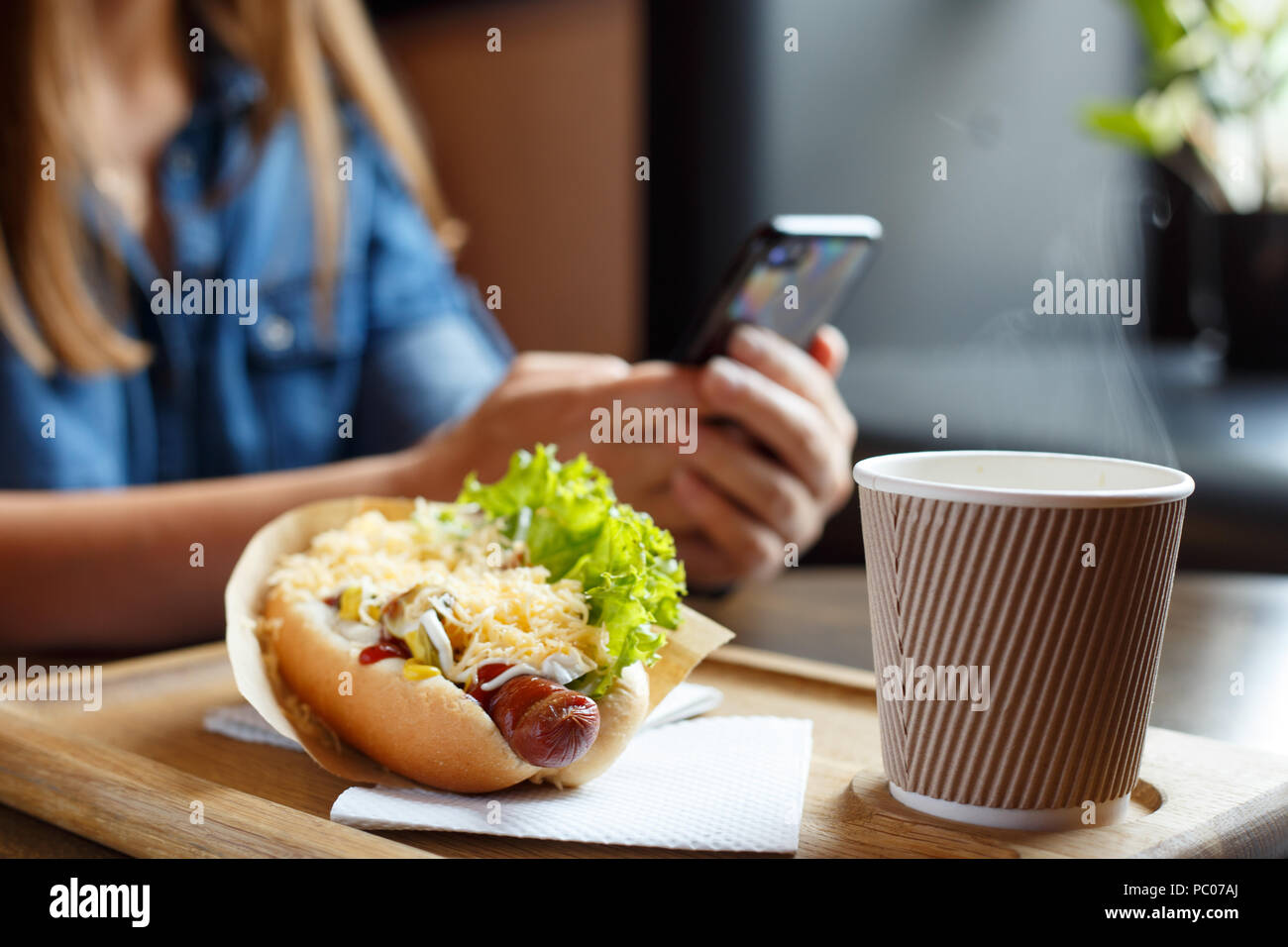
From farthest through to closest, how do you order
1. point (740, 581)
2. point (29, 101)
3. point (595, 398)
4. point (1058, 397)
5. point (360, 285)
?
point (1058, 397) < point (360, 285) < point (29, 101) < point (740, 581) < point (595, 398)

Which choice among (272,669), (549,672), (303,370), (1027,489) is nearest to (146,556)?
(272,669)

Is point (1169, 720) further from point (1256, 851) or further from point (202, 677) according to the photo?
point (202, 677)

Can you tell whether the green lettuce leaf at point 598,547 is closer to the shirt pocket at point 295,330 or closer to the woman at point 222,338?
the woman at point 222,338

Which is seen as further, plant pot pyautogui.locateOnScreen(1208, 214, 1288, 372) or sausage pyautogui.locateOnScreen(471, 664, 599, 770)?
plant pot pyautogui.locateOnScreen(1208, 214, 1288, 372)

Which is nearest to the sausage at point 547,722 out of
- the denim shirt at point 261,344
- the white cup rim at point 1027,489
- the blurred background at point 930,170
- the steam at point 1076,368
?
the white cup rim at point 1027,489

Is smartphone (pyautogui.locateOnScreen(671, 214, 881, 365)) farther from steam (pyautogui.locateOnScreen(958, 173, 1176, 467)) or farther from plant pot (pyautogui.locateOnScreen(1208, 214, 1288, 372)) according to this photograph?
plant pot (pyautogui.locateOnScreen(1208, 214, 1288, 372))

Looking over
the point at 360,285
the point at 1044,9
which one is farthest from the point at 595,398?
the point at 1044,9

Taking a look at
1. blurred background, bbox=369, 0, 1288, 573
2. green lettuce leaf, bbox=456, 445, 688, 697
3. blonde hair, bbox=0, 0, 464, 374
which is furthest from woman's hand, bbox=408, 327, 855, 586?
blurred background, bbox=369, 0, 1288, 573
